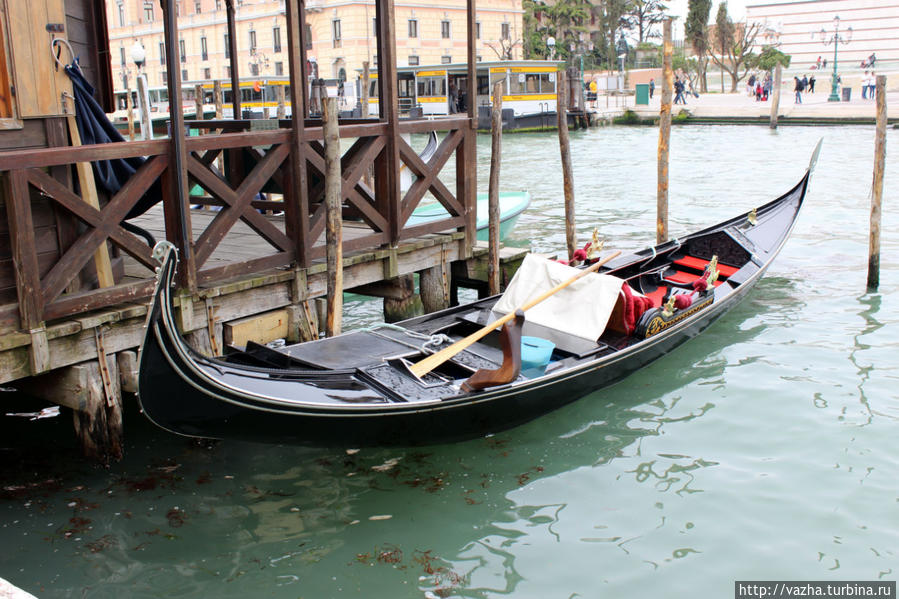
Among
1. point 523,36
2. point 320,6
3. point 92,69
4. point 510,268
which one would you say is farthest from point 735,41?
point 92,69

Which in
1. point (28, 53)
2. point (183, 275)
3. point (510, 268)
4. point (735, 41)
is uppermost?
point (735, 41)

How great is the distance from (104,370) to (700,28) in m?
41.6

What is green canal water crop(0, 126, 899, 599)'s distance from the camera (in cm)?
385

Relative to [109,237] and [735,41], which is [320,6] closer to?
[735,41]

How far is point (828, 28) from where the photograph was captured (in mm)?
38125

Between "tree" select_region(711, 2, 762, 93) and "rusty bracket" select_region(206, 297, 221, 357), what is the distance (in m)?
37.9

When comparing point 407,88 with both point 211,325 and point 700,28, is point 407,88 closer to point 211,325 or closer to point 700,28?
point 700,28

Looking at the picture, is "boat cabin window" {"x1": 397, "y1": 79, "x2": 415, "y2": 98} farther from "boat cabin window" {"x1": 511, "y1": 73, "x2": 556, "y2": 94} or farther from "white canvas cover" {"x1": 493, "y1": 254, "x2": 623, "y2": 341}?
"white canvas cover" {"x1": 493, "y1": 254, "x2": 623, "y2": 341}

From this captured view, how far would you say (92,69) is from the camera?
17.5 feet

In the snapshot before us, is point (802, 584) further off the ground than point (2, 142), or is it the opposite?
point (2, 142)

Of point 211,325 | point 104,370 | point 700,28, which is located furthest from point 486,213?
point 700,28

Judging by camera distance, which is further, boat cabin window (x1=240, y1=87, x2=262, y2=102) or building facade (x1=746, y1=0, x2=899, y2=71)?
building facade (x1=746, y1=0, x2=899, y2=71)

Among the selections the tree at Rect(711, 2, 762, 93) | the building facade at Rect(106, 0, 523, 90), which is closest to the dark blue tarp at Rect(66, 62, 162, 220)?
the building facade at Rect(106, 0, 523, 90)

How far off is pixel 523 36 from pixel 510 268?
38.5 m
